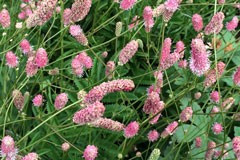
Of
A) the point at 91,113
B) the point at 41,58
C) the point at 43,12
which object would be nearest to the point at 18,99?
the point at 41,58

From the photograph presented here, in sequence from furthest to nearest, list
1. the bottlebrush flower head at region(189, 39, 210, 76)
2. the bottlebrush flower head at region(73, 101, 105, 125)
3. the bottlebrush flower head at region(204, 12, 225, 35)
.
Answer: the bottlebrush flower head at region(204, 12, 225, 35) < the bottlebrush flower head at region(189, 39, 210, 76) < the bottlebrush flower head at region(73, 101, 105, 125)

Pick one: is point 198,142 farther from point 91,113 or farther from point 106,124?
point 91,113

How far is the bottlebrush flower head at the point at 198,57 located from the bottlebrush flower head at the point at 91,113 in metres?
0.30

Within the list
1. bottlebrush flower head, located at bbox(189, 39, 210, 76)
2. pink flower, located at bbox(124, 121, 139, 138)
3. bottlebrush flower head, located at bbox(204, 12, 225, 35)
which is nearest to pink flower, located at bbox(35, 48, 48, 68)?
pink flower, located at bbox(124, 121, 139, 138)

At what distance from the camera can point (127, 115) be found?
1605 millimetres

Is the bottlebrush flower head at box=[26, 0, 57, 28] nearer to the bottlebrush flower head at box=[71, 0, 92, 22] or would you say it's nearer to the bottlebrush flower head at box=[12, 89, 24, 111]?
the bottlebrush flower head at box=[71, 0, 92, 22]

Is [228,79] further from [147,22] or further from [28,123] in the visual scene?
[28,123]

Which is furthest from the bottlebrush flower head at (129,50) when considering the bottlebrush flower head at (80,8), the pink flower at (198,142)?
the pink flower at (198,142)

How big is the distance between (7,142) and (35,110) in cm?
56

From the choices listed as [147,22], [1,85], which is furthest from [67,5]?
[147,22]

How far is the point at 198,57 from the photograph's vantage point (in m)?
1.22

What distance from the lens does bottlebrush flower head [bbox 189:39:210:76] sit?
119 cm

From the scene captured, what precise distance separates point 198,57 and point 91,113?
0.34 m

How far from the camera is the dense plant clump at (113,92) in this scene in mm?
1259
